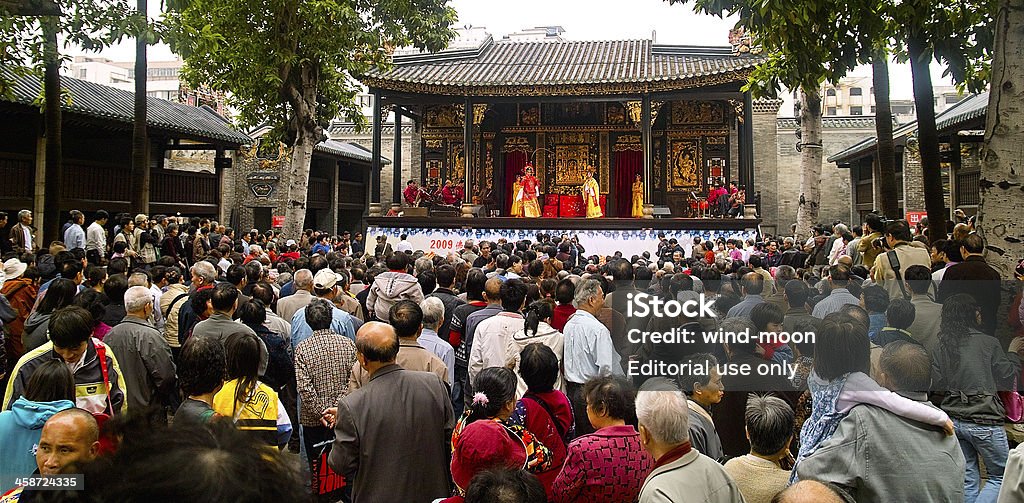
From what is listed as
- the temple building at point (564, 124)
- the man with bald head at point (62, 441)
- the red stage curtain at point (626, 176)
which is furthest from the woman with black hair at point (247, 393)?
the red stage curtain at point (626, 176)

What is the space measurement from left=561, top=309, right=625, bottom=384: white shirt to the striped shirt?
1.42 metres

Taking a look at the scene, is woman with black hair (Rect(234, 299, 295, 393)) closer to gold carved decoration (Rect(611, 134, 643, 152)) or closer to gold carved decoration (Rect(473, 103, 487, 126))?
gold carved decoration (Rect(473, 103, 487, 126))

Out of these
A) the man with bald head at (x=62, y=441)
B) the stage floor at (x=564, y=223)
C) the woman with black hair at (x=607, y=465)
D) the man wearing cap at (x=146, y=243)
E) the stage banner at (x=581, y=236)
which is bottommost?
the woman with black hair at (x=607, y=465)

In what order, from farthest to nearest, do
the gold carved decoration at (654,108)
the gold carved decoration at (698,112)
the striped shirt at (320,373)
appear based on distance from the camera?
the gold carved decoration at (698,112) → the gold carved decoration at (654,108) → the striped shirt at (320,373)

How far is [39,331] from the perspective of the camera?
4906 mm

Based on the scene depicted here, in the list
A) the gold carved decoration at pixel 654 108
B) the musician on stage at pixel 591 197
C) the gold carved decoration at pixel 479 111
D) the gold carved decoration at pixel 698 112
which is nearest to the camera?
the gold carved decoration at pixel 654 108

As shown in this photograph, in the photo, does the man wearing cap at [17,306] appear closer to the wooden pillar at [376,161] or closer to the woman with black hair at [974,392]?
the woman with black hair at [974,392]

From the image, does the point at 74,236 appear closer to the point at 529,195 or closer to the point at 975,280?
the point at 975,280

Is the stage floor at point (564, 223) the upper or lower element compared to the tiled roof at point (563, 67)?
lower

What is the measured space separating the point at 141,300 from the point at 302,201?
1166 cm

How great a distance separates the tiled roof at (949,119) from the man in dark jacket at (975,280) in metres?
5.46

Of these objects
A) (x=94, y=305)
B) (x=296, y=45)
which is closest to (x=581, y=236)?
(x=296, y=45)

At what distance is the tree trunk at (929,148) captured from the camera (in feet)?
30.3

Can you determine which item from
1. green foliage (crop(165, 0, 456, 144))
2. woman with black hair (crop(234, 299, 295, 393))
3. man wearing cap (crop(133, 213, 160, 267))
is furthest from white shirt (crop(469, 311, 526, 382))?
green foliage (crop(165, 0, 456, 144))
